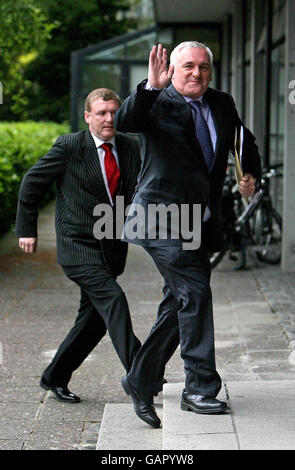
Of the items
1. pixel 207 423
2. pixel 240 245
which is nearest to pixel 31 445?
pixel 207 423

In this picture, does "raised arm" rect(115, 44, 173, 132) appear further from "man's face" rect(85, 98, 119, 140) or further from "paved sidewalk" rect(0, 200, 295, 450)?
"paved sidewalk" rect(0, 200, 295, 450)

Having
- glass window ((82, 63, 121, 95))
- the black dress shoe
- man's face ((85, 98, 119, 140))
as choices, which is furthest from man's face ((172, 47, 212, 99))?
glass window ((82, 63, 121, 95))

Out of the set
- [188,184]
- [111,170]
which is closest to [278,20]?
[111,170]

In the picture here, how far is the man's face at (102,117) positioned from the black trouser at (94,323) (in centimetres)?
77

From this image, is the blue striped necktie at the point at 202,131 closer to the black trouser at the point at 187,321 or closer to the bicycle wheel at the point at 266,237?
the black trouser at the point at 187,321

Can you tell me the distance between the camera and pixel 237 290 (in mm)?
9516

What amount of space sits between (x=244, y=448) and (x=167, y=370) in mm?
2209

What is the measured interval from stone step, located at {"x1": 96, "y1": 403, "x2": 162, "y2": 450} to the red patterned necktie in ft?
4.12

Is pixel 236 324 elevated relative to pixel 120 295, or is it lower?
lower

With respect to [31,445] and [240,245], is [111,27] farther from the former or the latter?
[31,445]

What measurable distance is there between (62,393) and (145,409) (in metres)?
0.92

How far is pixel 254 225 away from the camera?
1135 centimetres

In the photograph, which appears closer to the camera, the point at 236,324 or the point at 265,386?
the point at 265,386

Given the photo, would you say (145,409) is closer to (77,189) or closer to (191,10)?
(77,189)
